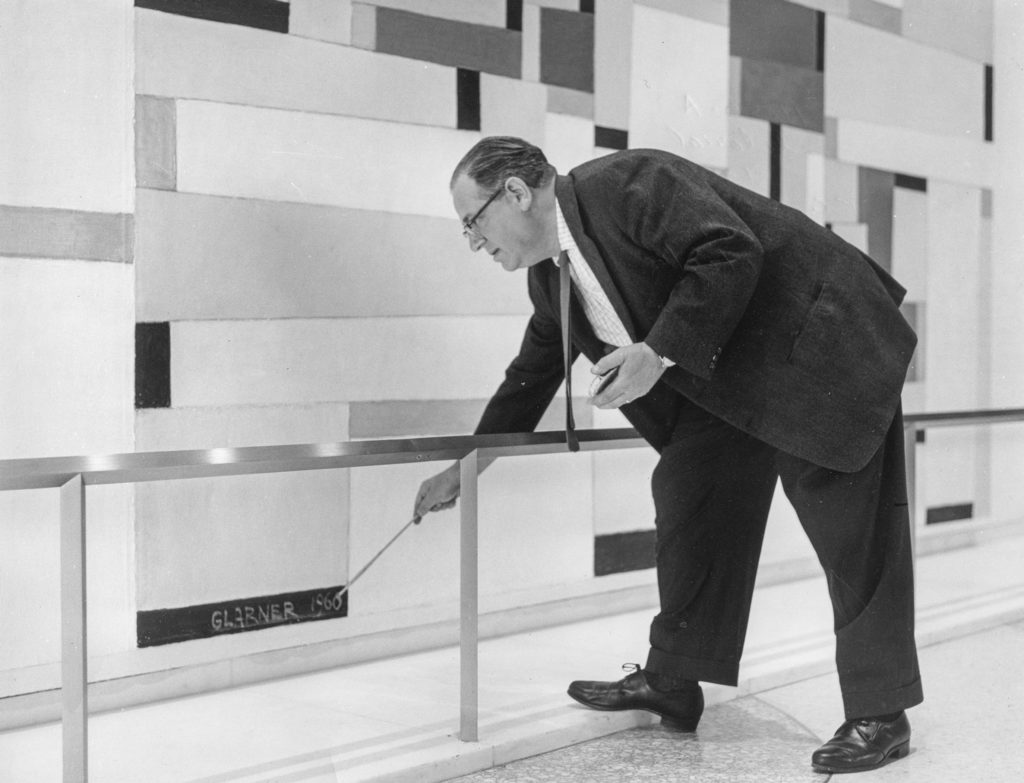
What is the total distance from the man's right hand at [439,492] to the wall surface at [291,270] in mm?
473

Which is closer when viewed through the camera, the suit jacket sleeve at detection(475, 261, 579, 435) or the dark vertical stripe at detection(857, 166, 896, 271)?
the suit jacket sleeve at detection(475, 261, 579, 435)

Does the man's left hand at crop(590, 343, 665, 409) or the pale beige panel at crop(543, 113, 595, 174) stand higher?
the pale beige panel at crop(543, 113, 595, 174)

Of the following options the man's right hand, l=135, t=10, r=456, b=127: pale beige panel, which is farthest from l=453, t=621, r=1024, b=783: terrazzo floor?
l=135, t=10, r=456, b=127: pale beige panel

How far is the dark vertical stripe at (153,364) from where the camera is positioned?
2518mm

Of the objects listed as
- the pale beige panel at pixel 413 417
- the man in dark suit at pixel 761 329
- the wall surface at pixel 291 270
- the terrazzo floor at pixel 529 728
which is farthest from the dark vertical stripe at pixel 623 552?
the man in dark suit at pixel 761 329

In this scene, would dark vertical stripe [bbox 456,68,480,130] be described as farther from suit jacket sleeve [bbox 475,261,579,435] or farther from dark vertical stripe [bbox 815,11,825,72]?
dark vertical stripe [bbox 815,11,825,72]

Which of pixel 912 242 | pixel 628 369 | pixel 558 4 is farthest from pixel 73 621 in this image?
pixel 912 242

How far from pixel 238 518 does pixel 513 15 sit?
4.81 feet

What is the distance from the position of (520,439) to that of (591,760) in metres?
0.60

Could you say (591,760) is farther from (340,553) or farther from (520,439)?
(340,553)

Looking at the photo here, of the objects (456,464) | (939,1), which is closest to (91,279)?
(456,464)

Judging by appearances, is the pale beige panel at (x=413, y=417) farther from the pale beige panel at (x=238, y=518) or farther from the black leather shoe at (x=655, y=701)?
the black leather shoe at (x=655, y=701)

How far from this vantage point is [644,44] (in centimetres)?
357

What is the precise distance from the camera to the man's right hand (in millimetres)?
2371
